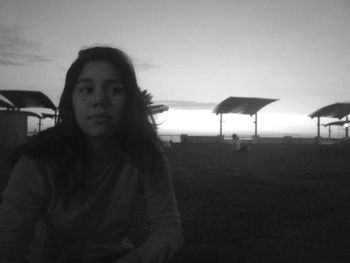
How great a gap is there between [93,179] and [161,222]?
0.42 metres

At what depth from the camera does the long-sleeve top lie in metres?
1.35

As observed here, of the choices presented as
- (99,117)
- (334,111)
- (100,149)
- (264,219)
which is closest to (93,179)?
(100,149)

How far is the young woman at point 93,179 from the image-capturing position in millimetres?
1433

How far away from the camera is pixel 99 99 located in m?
1.56

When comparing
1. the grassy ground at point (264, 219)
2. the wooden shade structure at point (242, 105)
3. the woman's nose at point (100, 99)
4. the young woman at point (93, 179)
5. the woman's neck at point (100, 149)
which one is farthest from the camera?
the wooden shade structure at point (242, 105)

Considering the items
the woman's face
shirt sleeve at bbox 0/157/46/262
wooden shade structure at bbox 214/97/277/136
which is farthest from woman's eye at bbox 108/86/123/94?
wooden shade structure at bbox 214/97/277/136

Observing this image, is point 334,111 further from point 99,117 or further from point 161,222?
point 99,117

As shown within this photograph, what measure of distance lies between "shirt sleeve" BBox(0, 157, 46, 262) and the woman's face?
0.33m

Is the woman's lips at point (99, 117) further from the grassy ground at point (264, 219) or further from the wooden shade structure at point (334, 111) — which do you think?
the wooden shade structure at point (334, 111)

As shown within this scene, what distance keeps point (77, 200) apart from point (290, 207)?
13.5 feet

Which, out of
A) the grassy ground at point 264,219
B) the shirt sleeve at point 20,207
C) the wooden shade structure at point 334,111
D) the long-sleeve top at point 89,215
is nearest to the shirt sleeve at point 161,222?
the long-sleeve top at point 89,215

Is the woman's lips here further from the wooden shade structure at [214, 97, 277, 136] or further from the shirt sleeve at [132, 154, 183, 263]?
the wooden shade structure at [214, 97, 277, 136]

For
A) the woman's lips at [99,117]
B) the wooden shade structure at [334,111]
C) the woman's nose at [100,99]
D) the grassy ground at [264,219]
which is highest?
the wooden shade structure at [334,111]

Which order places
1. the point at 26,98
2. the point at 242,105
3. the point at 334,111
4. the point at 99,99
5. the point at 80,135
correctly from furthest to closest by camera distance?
the point at 334,111 < the point at 242,105 < the point at 26,98 < the point at 80,135 < the point at 99,99
